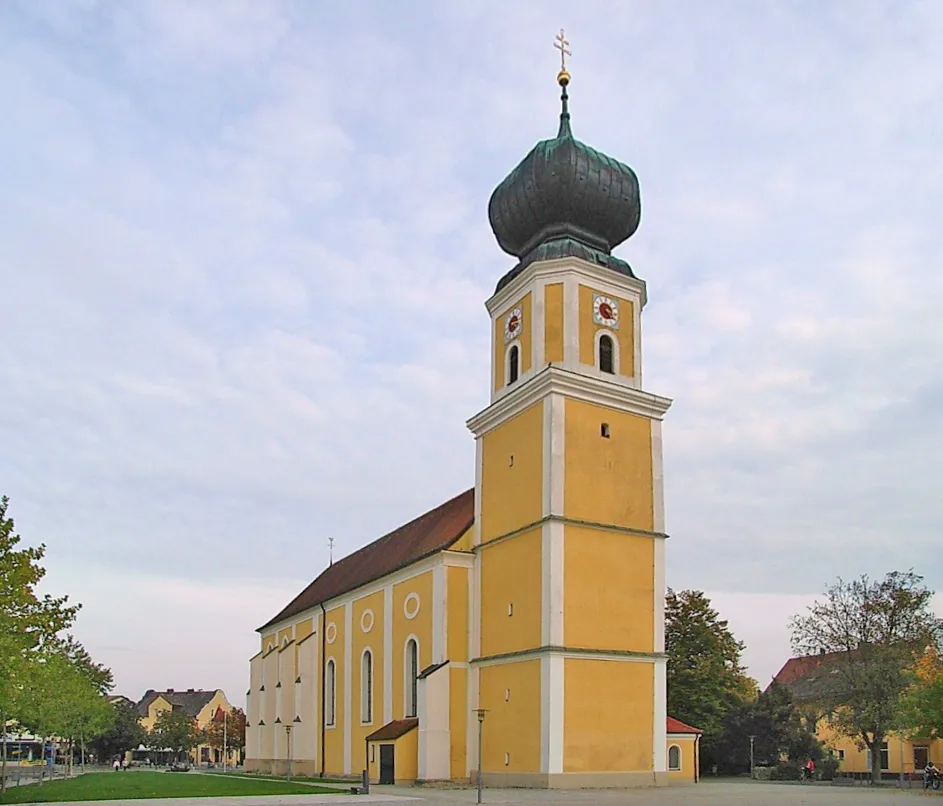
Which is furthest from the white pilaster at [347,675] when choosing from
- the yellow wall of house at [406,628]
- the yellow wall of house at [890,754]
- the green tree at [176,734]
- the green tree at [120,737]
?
the green tree at [176,734]

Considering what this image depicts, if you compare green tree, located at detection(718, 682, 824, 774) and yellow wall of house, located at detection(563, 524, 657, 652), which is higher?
yellow wall of house, located at detection(563, 524, 657, 652)

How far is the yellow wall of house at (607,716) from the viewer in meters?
28.1

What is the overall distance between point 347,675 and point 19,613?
19397 mm

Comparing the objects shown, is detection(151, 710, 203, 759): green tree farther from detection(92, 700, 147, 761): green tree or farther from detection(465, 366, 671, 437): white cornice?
detection(465, 366, 671, 437): white cornice

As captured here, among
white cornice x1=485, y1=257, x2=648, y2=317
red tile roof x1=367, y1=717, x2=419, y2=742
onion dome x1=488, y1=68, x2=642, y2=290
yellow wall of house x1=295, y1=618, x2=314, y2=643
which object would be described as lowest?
red tile roof x1=367, y1=717, x2=419, y2=742

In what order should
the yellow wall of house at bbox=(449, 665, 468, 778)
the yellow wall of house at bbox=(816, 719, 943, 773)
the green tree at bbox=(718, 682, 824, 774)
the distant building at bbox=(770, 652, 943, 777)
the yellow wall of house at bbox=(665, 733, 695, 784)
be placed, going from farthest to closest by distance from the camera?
the yellow wall of house at bbox=(816, 719, 943, 773), the green tree at bbox=(718, 682, 824, 774), the distant building at bbox=(770, 652, 943, 777), the yellow wall of house at bbox=(665, 733, 695, 784), the yellow wall of house at bbox=(449, 665, 468, 778)

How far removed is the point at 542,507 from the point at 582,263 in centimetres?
794

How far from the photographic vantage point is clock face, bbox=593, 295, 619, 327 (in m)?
32.7

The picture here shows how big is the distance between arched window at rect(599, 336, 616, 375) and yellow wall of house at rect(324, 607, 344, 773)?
1699 centimetres

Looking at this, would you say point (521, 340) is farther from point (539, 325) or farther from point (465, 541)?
point (465, 541)

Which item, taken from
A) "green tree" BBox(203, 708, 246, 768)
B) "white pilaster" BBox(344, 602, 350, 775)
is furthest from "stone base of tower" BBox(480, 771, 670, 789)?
"green tree" BBox(203, 708, 246, 768)

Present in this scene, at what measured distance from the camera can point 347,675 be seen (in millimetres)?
40969

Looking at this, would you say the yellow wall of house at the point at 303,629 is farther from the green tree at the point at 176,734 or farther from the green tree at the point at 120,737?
the green tree at the point at 176,734

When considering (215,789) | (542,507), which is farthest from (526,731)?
(215,789)
